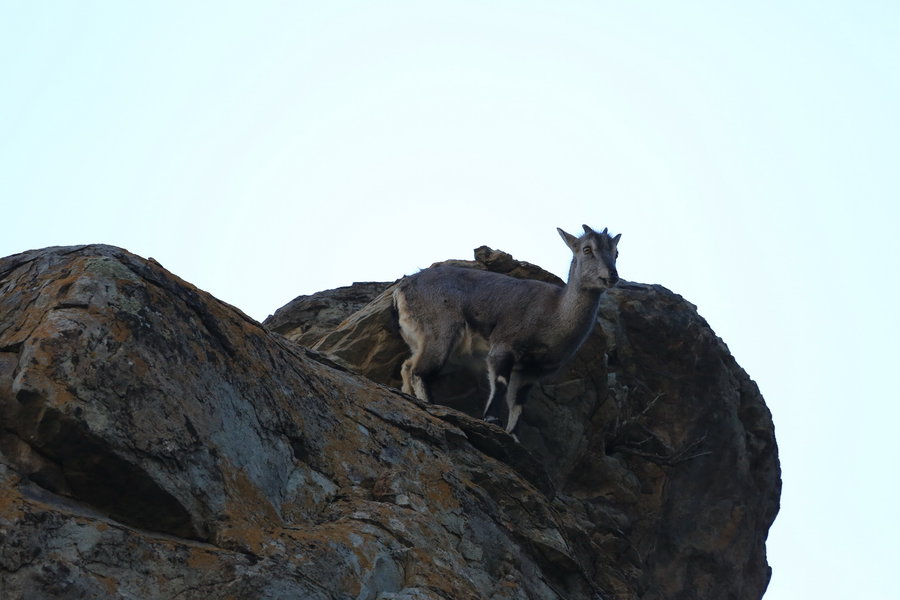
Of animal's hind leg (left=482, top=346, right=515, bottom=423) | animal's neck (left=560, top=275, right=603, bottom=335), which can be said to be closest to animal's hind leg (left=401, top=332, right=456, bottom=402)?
animal's hind leg (left=482, top=346, right=515, bottom=423)

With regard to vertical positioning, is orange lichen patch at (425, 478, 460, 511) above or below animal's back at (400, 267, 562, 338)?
below

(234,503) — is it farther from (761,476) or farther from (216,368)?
(761,476)

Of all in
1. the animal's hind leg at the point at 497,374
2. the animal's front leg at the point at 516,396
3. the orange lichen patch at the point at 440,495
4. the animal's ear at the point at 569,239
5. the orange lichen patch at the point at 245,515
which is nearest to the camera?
the orange lichen patch at the point at 245,515

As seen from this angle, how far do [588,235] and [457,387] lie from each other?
2.22 meters

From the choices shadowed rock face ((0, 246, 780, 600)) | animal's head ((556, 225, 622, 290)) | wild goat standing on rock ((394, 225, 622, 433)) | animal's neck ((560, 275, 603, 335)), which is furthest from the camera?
animal's head ((556, 225, 622, 290))

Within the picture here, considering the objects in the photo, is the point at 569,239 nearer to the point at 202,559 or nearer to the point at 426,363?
the point at 426,363

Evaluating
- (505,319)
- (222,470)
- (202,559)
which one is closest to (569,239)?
(505,319)

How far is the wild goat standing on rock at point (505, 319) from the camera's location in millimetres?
11141

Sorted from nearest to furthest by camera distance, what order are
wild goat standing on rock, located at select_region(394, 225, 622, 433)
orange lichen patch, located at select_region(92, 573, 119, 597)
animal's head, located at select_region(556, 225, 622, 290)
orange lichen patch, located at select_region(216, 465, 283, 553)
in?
1. orange lichen patch, located at select_region(92, 573, 119, 597)
2. orange lichen patch, located at select_region(216, 465, 283, 553)
3. wild goat standing on rock, located at select_region(394, 225, 622, 433)
4. animal's head, located at select_region(556, 225, 622, 290)

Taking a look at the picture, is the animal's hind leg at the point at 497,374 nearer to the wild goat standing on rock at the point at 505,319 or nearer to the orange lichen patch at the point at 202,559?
the wild goat standing on rock at the point at 505,319

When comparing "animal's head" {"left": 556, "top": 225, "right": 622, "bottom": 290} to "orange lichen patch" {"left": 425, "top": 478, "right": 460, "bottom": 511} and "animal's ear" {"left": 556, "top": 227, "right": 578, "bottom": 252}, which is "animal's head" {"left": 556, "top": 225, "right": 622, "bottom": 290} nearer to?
"animal's ear" {"left": 556, "top": 227, "right": 578, "bottom": 252}

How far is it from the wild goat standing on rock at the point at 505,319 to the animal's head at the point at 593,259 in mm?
11

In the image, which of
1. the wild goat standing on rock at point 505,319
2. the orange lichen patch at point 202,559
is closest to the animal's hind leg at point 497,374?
the wild goat standing on rock at point 505,319

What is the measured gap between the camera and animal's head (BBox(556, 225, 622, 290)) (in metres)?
11.6
